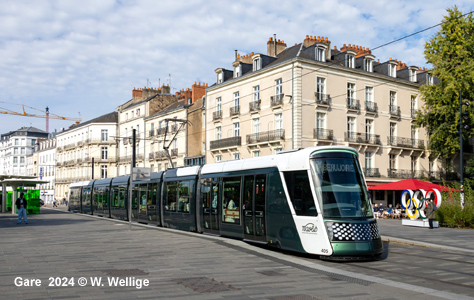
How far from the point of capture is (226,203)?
16578mm

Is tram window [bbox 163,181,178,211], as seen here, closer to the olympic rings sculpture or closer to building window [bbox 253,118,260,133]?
the olympic rings sculpture

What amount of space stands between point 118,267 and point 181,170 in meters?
10.8

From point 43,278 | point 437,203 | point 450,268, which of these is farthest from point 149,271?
point 437,203

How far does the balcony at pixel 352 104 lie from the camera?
1640 inches

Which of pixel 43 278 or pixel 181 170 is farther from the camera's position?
pixel 181 170

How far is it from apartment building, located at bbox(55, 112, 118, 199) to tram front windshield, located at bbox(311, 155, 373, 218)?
61.9m

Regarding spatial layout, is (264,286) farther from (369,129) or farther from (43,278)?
(369,129)

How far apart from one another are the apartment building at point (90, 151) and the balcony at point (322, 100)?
133 feet

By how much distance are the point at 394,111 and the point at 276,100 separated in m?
12.3

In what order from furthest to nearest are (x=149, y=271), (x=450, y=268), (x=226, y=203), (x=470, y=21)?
1. (x=470, y=21)
2. (x=226, y=203)
3. (x=450, y=268)
4. (x=149, y=271)

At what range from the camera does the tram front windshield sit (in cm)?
1195

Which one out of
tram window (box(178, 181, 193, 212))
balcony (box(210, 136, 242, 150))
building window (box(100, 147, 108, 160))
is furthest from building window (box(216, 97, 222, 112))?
building window (box(100, 147, 108, 160))

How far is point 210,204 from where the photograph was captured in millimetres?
17844

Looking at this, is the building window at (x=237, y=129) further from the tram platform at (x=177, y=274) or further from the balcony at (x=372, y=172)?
the tram platform at (x=177, y=274)
